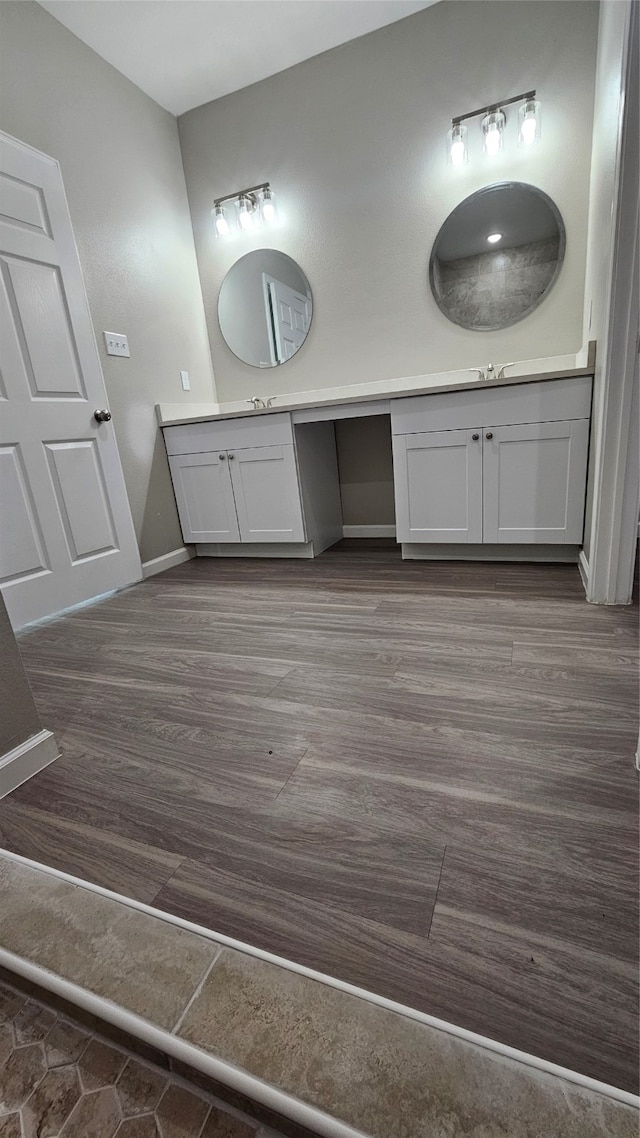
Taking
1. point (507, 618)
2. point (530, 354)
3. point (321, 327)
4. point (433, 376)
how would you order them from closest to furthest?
point (507, 618) → point (530, 354) → point (433, 376) → point (321, 327)

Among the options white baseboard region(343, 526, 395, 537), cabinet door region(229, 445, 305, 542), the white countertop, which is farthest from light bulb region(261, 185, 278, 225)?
white baseboard region(343, 526, 395, 537)

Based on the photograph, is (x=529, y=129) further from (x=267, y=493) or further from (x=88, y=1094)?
(x=88, y=1094)

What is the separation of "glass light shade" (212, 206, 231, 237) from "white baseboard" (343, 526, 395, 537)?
6.34ft

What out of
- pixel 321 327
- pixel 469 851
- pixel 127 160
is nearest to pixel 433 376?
pixel 321 327

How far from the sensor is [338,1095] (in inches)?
18.8

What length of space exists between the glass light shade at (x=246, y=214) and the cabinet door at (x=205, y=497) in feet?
4.58

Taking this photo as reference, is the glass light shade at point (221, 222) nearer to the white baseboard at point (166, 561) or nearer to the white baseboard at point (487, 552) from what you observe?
the white baseboard at point (166, 561)

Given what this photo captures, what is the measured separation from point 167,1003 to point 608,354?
1841mm

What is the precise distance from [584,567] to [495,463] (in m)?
0.58

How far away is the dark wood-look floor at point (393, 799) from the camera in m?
0.60

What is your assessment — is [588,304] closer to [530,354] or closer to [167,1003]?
[530,354]

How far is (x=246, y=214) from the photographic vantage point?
272 centimetres

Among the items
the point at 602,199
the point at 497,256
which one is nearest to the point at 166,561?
the point at 497,256

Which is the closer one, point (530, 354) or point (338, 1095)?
point (338, 1095)
